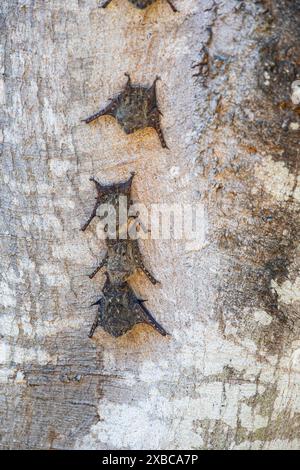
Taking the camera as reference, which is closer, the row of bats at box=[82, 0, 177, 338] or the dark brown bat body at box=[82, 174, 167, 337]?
the row of bats at box=[82, 0, 177, 338]

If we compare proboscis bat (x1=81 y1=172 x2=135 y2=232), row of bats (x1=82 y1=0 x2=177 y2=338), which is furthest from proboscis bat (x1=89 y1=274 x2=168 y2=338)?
proboscis bat (x1=81 y1=172 x2=135 y2=232)

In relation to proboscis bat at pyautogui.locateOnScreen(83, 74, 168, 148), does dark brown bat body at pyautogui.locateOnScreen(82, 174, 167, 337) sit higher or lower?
lower

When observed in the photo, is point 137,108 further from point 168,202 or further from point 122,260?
point 122,260

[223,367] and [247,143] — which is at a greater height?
[247,143]

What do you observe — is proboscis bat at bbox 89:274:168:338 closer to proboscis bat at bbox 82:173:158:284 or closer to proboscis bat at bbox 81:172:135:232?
proboscis bat at bbox 82:173:158:284

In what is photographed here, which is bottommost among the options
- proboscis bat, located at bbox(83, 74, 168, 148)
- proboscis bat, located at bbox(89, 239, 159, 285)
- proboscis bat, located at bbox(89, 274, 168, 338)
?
proboscis bat, located at bbox(89, 274, 168, 338)
